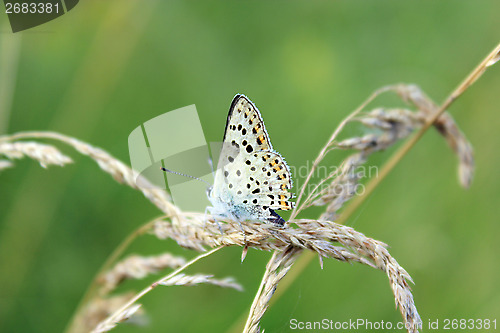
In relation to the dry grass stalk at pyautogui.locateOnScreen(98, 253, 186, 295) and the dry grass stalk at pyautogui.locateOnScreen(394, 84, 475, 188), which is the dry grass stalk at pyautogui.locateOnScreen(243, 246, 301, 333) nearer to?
the dry grass stalk at pyautogui.locateOnScreen(98, 253, 186, 295)

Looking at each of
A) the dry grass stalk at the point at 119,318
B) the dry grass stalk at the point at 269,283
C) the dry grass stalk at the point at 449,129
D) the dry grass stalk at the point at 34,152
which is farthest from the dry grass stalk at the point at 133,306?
the dry grass stalk at the point at 449,129

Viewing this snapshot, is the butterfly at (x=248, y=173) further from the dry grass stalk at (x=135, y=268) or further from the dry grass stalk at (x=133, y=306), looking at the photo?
the dry grass stalk at (x=133, y=306)

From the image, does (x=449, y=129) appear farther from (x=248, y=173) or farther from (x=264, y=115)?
(x=264, y=115)

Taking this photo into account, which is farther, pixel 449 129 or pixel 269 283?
pixel 449 129

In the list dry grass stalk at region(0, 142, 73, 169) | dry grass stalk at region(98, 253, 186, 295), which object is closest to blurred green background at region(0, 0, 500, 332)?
dry grass stalk at region(98, 253, 186, 295)

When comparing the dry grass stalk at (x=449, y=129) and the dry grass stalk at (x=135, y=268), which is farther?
the dry grass stalk at (x=449, y=129)

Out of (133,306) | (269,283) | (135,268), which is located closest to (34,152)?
(135,268)

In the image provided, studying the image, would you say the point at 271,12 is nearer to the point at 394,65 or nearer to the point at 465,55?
the point at 394,65
